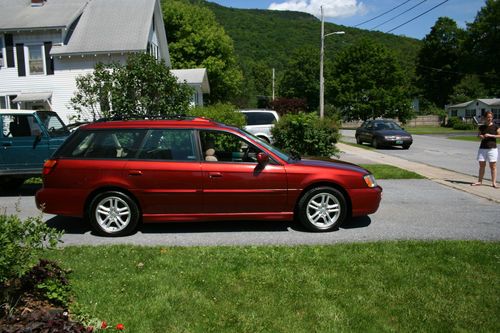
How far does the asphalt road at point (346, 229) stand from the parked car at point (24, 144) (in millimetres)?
1420

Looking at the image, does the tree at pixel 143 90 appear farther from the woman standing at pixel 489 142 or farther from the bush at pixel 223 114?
the woman standing at pixel 489 142

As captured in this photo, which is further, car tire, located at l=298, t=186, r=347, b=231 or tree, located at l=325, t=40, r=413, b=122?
tree, located at l=325, t=40, r=413, b=122

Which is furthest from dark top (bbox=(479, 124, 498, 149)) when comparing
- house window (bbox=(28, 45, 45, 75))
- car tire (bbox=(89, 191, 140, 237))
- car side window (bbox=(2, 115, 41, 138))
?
house window (bbox=(28, 45, 45, 75))

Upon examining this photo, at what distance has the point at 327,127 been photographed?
1273 centimetres

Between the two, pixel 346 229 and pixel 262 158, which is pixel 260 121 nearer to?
pixel 346 229

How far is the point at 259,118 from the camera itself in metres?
17.8

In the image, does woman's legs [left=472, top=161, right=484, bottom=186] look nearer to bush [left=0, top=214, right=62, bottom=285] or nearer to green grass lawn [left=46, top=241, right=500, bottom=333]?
green grass lawn [left=46, top=241, right=500, bottom=333]

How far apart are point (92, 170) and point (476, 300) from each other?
16.5 ft

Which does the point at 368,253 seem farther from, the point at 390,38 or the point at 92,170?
the point at 390,38

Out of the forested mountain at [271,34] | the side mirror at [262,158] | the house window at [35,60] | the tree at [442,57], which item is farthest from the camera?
the tree at [442,57]

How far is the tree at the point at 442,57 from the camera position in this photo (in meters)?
84.9

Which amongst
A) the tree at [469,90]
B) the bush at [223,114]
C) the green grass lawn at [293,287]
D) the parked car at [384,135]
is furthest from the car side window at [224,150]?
the tree at [469,90]

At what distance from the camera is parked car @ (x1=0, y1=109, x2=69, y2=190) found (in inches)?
384

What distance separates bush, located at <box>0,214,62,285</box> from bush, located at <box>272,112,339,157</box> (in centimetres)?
964
